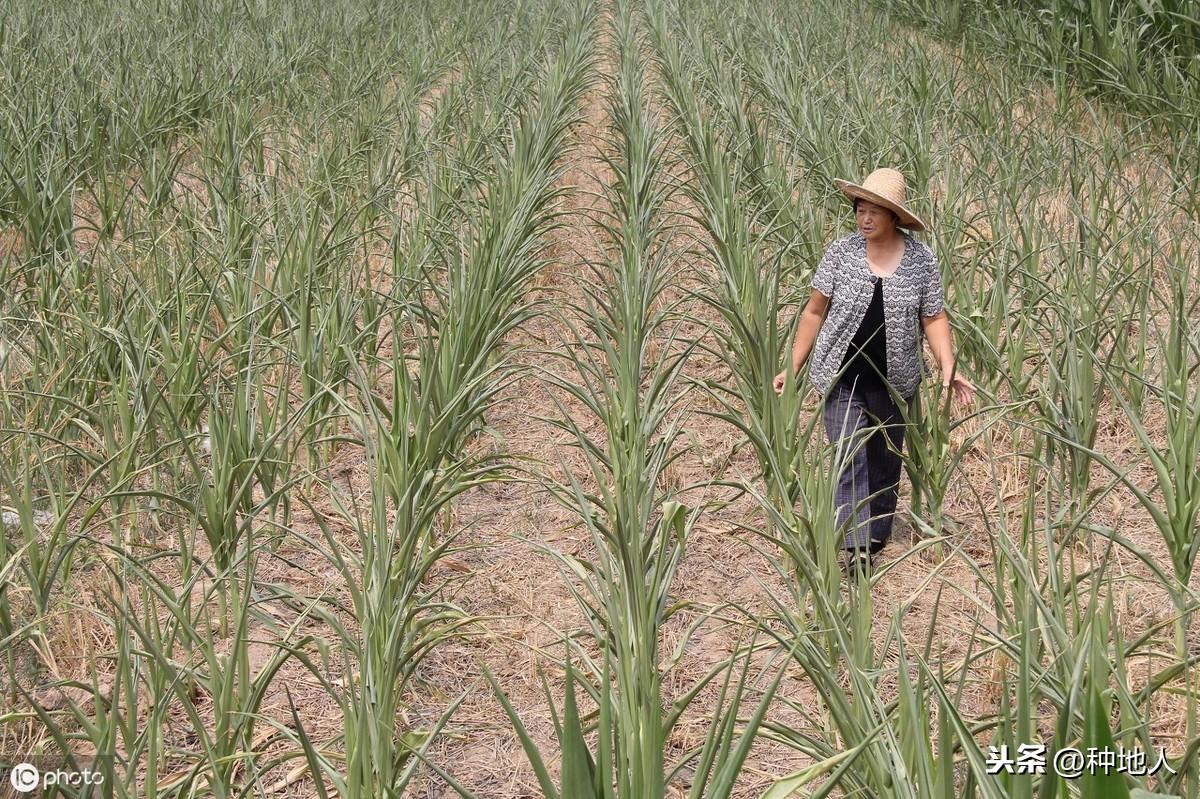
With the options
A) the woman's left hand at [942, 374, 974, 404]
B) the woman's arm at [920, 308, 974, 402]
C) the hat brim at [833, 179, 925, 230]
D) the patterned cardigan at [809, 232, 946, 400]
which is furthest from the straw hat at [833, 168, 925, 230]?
the woman's left hand at [942, 374, 974, 404]

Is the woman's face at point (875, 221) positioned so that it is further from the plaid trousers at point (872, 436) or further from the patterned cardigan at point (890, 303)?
the plaid trousers at point (872, 436)

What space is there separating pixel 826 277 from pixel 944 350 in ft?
1.07

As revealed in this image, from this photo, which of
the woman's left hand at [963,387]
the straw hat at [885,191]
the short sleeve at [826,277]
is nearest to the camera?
the straw hat at [885,191]

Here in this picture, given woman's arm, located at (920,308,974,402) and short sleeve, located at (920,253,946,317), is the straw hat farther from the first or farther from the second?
woman's arm, located at (920,308,974,402)

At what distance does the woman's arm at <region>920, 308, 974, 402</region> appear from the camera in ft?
9.18

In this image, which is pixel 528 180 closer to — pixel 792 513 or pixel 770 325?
pixel 770 325

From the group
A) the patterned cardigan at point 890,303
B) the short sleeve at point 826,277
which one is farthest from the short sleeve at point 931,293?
the short sleeve at point 826,277

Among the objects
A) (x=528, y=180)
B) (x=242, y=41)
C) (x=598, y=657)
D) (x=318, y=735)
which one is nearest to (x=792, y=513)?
(x=598, y=657)

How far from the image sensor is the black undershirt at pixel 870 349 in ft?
9.36

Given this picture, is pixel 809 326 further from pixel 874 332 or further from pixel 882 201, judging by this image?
pixel 882 201

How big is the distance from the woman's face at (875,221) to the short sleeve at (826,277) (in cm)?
12

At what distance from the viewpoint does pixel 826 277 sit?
9.61ft

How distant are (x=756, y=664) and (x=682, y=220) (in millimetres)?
3643

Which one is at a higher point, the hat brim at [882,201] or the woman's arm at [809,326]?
the hat brim at [882,201]
